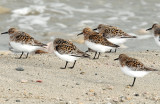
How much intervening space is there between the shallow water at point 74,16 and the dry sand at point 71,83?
9.44 ft

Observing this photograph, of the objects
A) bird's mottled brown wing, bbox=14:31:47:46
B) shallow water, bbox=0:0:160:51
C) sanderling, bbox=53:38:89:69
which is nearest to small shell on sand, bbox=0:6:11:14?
shallow water, bbox=0:0:160:51

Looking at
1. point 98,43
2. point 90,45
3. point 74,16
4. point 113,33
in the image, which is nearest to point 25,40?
point 90,45

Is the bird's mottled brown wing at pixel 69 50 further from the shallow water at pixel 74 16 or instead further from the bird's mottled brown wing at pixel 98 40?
the shallow water at pixel 74 16

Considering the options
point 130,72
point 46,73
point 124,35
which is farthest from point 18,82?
point 124,35

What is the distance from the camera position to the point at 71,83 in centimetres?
686

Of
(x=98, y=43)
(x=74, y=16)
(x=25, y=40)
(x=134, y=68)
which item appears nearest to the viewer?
(x=134, y=68)

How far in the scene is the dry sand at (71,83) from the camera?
6.04 meters

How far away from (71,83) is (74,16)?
25.9 ft

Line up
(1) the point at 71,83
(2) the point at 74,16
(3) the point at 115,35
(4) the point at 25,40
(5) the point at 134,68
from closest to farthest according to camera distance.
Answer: (5) the point at 134,68
(1) the point at 71,83
(4) the point at 25,40
(3) the point at 115,35
(2) the point at 74,16

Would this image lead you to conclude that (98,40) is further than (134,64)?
Yes

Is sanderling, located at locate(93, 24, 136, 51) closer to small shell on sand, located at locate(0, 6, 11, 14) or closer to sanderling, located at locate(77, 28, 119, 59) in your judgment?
sanderling, located at locate(77, 28, 119, 59)

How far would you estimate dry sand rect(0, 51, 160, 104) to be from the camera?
19.8 feet

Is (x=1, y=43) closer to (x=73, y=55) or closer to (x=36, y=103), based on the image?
(x=73, y=55)

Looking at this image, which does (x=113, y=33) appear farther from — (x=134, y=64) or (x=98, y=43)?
(x=134, y=64)
